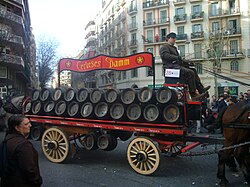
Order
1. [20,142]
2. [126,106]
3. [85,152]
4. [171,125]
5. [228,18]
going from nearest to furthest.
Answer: [20,142]
[171,125]
[126,106]
[85,152]
[228,18]

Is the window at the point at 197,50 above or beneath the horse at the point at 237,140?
→ above

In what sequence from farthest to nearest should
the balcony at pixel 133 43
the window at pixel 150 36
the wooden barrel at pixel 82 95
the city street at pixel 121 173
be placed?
the balcony at pixel 133 43 < the window at pixel 150 36 < the wooden barrel at pixel 82 95 < the city street at pixel 121 173

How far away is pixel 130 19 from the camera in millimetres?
55312

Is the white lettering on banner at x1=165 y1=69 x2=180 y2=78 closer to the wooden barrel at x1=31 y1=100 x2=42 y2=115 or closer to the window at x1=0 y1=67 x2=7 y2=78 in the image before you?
the wooden barrel at x1=31 y1=100 x2=42 y2=115

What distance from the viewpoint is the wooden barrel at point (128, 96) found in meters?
6.21

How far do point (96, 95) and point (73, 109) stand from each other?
0.77m

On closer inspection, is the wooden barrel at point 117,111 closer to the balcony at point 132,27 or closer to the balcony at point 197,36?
the balcony at point 197,36

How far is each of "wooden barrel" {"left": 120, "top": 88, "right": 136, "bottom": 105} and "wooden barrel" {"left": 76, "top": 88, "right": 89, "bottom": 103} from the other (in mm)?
1047

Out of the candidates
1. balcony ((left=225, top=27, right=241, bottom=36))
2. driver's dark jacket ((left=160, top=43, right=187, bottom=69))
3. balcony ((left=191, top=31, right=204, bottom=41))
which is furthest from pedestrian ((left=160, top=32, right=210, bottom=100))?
balcony ((left=191, top=31, right=204, bottom=41))

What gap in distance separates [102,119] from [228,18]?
151 ft

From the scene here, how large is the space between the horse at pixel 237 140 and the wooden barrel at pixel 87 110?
3030mm

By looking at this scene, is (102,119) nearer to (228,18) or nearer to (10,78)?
(10,78)

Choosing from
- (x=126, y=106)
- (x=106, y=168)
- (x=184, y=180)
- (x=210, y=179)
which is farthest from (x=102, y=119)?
(x=210, y=179)

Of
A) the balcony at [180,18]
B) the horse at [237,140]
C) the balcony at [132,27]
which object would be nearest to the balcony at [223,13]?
the balcony at [180,18]
